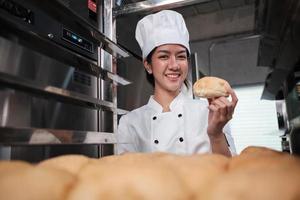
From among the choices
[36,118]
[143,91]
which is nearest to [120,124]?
[36,118]

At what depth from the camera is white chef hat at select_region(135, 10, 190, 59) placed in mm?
1264

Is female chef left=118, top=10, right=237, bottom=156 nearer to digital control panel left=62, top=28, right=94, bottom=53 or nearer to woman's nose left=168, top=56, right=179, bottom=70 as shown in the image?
woman's nose left=168, top=56, right=179, bottom=70

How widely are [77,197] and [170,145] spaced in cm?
88

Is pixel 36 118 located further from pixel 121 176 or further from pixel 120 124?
pixel 121 176

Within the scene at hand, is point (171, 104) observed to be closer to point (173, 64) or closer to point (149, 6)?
point (173, 64)

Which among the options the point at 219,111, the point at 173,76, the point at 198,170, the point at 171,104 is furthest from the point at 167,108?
the point at 198,170

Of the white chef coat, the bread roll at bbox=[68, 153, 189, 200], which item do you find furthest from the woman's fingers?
the bread roll at bbox=[68, 153, 189, 200]

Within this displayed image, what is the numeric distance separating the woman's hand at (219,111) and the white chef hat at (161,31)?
0.51m

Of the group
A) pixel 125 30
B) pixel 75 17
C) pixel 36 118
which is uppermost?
pixel 125 30

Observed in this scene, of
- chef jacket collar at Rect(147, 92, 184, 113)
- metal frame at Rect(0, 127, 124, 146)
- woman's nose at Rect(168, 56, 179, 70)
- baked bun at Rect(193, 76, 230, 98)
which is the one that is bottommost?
metal frame at Rect(0, 127, 124, 146)

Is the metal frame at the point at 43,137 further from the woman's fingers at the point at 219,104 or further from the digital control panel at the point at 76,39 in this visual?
the digital control panel at the point at 76,39

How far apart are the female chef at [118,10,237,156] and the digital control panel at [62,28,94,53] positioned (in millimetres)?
338

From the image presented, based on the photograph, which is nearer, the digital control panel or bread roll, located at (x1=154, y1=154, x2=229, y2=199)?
bread roll, located at (x1=154, y1=154, x2=229, y2=199)

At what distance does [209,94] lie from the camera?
651 mm
